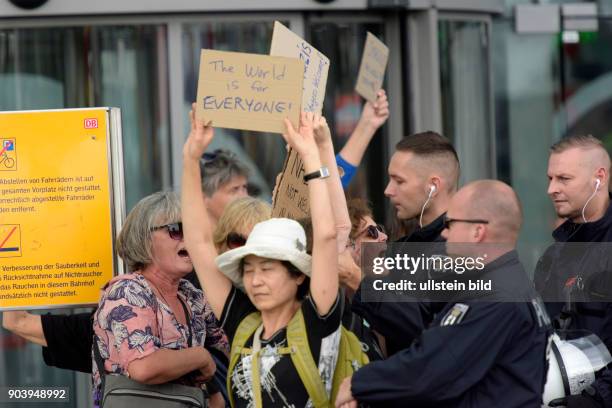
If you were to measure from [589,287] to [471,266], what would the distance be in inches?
34.3

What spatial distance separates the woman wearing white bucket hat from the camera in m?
4.80

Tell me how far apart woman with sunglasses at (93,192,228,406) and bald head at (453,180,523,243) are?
1399 millimetres

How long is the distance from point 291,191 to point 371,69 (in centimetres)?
196

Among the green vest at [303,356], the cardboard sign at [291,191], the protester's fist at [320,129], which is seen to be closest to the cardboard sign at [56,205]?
the cardboard sign at [291,191]

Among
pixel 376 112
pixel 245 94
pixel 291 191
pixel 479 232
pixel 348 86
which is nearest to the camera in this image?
pixel 479 232

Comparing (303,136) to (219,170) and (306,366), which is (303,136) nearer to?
(306,366)

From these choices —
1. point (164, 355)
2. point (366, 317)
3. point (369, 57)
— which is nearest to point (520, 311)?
point (366, 317)

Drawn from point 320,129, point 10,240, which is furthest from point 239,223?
point 10,240

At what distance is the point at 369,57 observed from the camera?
288 inches

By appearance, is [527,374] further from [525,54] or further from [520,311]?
[525,54]

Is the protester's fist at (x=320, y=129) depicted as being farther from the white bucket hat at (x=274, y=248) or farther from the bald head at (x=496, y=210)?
the bald head at (x=496, y=210)

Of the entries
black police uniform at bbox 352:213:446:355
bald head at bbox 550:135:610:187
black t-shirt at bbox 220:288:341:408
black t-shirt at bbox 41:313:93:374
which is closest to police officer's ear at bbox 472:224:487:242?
black police uniform at bbox 352:213:446:355

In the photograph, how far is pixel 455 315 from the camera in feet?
14.9

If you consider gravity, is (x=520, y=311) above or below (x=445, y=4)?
below
